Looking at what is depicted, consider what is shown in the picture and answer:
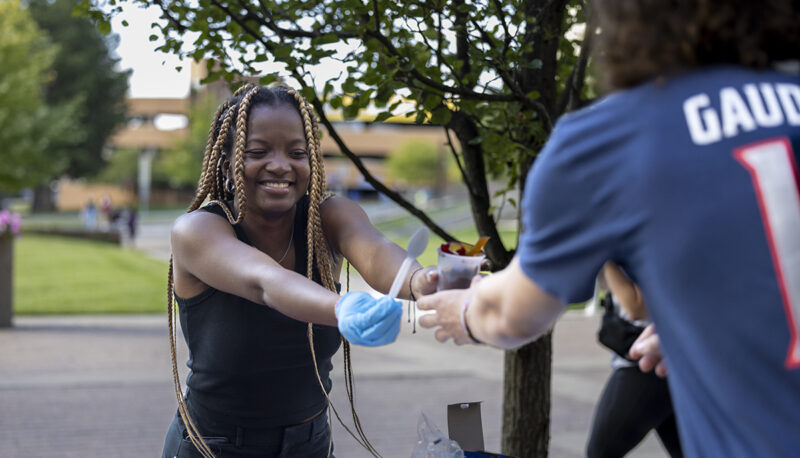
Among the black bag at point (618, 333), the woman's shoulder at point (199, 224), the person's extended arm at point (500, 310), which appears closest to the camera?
the person's extended arm at point (500, 310)

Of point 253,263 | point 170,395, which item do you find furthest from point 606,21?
point 170,395

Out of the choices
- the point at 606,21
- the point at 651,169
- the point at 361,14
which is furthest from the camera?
the point at 361,14

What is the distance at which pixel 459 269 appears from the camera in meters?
1.72

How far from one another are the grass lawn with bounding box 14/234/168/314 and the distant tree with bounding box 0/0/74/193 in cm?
245

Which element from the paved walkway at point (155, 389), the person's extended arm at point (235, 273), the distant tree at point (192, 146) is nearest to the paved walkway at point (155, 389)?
the paved walkway at point (155, 389)

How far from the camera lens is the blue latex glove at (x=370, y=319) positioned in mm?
1626

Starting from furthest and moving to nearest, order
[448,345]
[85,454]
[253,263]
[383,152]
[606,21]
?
[383,152]
[448,345]
[85,454]
[253,263]
[606,21]

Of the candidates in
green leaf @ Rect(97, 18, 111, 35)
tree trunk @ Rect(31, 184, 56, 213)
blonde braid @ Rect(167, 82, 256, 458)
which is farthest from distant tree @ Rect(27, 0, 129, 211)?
blonde braid @ Rect(167, 82, 256, 458)

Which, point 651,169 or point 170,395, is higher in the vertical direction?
point 651,169

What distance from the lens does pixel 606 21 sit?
4.06 feet

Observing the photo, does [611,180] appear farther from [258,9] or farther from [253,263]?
[258,9]

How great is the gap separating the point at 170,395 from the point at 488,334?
6240 mm

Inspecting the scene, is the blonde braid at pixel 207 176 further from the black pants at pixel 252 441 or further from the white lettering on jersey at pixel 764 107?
the white lettering on jersey at pixel 764 107

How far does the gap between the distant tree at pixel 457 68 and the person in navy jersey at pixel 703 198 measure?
1.61m
